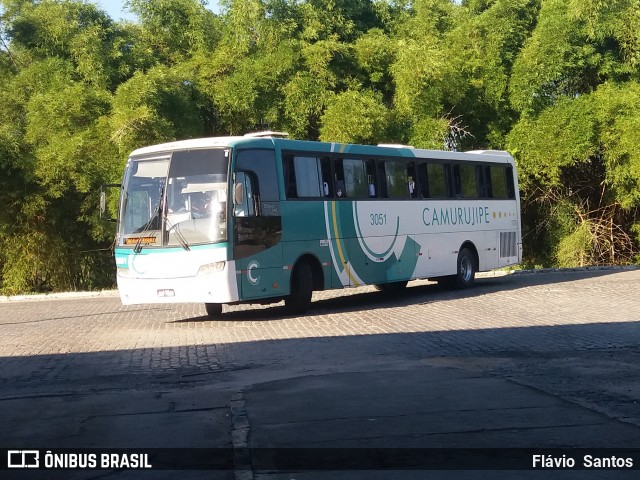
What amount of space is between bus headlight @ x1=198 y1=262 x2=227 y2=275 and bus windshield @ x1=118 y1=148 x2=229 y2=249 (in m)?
0.42

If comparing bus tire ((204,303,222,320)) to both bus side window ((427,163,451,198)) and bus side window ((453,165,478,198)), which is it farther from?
bus side window ((453,165,478,198))

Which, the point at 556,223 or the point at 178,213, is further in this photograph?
the point at 556,223

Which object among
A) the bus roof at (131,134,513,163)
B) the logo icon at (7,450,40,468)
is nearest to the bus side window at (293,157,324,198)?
the bus roof at (131,134,513,163)

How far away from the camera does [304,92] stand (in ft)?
94.7

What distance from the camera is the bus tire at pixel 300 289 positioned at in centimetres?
1830

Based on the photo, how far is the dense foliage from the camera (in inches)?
1064

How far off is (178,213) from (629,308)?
27.2 feet

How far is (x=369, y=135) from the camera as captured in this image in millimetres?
28562

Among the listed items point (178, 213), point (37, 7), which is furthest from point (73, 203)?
point (178, 213)

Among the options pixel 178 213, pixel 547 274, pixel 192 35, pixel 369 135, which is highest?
pixel 192 35

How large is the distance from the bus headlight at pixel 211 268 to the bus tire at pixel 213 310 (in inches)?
76.7

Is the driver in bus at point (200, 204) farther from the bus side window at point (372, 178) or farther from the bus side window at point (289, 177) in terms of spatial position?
the bus side window at point (372, 178)

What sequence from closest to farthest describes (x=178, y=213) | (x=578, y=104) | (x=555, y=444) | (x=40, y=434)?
(x=555, y=444)
(x=40, y=434)
(x=178, y=213)
(x=578, y=104)

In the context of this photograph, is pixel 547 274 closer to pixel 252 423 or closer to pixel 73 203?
pixel 73 203
